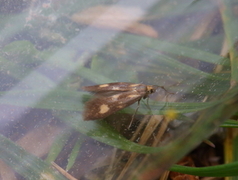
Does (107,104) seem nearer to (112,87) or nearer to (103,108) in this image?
(103,108)

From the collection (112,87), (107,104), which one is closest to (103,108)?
(107,104)

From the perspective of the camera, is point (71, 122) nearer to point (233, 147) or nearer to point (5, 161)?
point (5, 161)

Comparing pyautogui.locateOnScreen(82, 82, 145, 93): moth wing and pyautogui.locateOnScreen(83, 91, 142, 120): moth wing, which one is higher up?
pyautogui.locateOnScreen(82, 82, 145, 93): moth wing

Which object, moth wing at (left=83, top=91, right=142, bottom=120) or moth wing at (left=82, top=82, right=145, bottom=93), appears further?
moth wing at (left=82, top=82, right=145, bottom=93)

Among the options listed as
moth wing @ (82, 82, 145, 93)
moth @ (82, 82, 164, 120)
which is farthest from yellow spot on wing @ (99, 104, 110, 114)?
moth wing @ (82, 82, 145, 93)

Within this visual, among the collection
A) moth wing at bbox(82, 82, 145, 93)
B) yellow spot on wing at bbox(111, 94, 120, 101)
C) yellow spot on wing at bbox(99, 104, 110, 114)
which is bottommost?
yellow spot on wing at bbox(99, 104, 110, 114)

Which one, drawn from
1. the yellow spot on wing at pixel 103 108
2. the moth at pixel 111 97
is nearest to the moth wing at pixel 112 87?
the moth at pixel 111 97

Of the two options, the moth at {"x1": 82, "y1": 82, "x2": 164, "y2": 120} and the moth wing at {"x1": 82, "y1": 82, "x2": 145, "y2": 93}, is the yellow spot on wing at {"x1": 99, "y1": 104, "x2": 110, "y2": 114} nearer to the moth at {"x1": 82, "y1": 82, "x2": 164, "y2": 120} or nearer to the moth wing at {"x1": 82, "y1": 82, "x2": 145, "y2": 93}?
the moth at {"x1": 82, "y1": 82, "x2": 164, "y2": 120}
